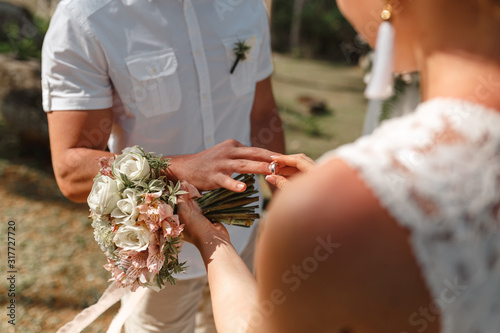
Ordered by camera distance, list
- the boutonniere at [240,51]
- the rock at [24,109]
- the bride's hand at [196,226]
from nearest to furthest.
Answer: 1. the bride's hand at [196,226]
2. the boutonniere at [240,51]
3. the rock at [24,109]

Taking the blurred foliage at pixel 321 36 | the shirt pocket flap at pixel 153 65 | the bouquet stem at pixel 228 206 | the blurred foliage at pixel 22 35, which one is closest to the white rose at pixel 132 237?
the bouquet stem at pixel 228 206

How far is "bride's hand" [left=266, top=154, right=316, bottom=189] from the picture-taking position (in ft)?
5.05

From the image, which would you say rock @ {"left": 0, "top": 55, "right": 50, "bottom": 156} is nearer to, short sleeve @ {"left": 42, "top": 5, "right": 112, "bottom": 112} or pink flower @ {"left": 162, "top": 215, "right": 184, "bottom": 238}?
short sleeve @ {"left": 42, "top": 5, "right": 112, "bottom": 112}

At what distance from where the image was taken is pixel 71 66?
1.72 m

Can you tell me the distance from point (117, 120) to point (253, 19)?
85 cm

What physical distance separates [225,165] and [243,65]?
28.6 inches

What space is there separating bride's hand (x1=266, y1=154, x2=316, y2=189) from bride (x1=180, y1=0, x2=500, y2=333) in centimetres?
69

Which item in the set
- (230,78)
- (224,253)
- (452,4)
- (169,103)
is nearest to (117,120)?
(169,103)

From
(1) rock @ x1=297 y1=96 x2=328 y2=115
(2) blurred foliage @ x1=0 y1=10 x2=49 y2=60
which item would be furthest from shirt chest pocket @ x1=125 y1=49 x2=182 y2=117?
(1) rock @ x1=297 y1=96 x2=328 y2=115

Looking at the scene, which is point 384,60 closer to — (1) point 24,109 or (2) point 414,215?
(2) point 414,215

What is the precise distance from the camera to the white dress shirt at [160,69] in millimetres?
1740

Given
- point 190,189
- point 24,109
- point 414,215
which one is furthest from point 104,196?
point 24,109

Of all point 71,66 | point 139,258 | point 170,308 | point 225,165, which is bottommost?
point 170,308

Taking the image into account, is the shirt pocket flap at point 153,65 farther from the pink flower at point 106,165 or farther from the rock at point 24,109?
the rock at point 24,109
